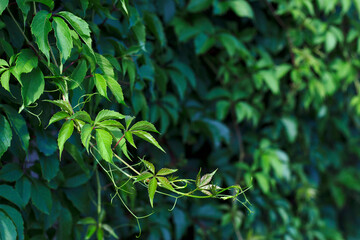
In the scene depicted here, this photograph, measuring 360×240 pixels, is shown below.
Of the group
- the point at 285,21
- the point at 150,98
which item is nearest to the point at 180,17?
the point at 150,98

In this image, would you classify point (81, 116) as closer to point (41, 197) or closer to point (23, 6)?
point (23, 6)

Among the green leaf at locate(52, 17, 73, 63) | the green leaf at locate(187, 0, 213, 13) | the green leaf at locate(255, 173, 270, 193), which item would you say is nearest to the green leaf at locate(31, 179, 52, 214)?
the green leaf at locate(52, 17, 73, 63)

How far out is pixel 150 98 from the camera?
5.18 ft

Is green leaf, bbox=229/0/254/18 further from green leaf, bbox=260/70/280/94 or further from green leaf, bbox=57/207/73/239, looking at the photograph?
green leaf, bbox=57/207/73/239

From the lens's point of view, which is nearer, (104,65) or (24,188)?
(104,65)

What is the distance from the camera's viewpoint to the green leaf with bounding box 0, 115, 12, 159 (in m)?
0.99

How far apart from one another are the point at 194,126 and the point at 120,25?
0.61 meters

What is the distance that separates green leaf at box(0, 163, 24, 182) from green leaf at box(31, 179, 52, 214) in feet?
0.16

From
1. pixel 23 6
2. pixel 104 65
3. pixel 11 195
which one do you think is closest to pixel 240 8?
pixel 104 65

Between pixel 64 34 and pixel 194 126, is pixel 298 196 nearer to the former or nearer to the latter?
pixel 194 126

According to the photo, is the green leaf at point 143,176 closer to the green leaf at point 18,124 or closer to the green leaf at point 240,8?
the green leaf at point 18,124

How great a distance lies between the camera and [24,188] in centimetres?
118

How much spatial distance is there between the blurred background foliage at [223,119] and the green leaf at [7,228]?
63 mm

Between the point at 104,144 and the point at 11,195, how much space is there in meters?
0.39
